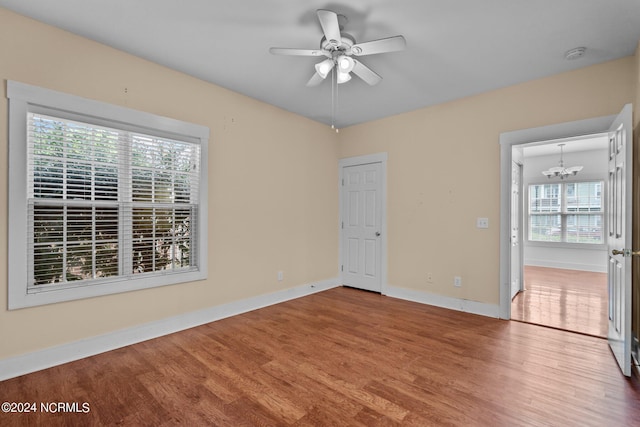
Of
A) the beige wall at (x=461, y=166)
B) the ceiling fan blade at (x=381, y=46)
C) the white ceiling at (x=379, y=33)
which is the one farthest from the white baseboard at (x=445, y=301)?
the ceiling fan blade at (x=381, y=46)

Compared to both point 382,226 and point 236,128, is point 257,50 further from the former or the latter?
point 382,226

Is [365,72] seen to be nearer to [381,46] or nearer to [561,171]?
[381,46]

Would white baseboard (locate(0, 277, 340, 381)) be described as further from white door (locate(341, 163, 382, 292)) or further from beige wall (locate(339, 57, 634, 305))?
beige wall (locate(339, 57, 634, 305))

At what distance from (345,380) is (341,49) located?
2570 mm

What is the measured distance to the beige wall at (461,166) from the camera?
3.17m

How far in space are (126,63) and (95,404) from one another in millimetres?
2812

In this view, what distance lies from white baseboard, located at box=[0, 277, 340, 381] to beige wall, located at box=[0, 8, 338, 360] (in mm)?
58

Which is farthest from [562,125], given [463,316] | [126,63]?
[126,63]

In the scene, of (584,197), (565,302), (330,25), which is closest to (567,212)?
(584,197)

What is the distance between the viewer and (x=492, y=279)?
370cm

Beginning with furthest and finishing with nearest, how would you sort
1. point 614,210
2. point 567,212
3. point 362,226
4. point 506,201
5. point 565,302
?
point 567,212, point 362,226, point 565,302, point 506,201, point 614,210

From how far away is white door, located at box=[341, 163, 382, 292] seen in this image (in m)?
4.82

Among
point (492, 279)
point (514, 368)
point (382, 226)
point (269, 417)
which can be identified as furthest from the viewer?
point (382, 226)

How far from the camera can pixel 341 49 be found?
2.49m
